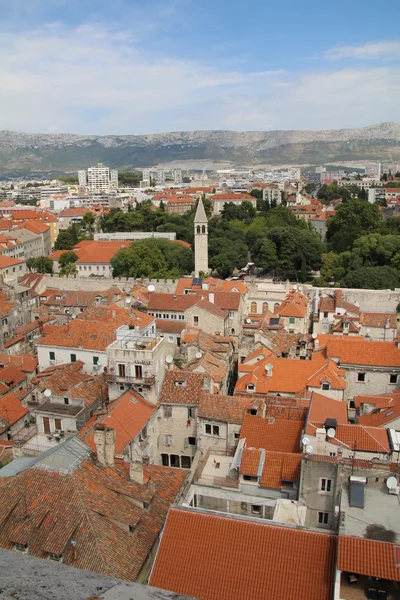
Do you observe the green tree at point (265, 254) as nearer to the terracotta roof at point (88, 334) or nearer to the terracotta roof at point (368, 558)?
the terracotta roof at point (88, 334)

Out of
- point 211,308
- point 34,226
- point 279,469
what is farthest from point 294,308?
point 34,226

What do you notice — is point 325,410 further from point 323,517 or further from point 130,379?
point 130,379

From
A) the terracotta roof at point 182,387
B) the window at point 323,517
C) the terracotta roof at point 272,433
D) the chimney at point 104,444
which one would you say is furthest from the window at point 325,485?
the terracotta roof at point 182,387

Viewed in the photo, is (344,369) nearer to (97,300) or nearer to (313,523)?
(313,523)

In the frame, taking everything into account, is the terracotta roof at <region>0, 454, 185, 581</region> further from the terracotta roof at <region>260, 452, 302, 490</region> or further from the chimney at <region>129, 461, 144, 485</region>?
the terracotta roof at <region>260, 452, 302, 490</region>

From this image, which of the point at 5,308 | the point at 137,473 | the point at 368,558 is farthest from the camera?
the point at 5,308

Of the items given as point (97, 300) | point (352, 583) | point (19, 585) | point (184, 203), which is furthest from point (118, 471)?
point (184, 203)
